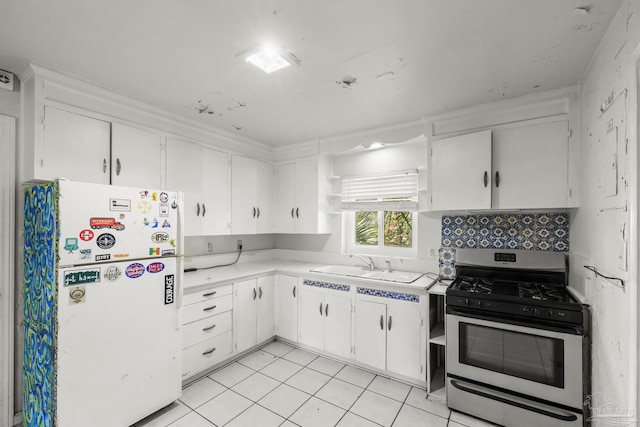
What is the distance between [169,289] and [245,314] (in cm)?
104

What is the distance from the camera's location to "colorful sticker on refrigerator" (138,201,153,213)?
1959 mm

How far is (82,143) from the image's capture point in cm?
207

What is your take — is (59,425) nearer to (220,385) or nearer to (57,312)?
(57,312)

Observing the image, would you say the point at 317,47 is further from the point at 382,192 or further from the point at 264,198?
the point at 264,198

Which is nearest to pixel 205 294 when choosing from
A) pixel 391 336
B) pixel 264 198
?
pixel 264 198

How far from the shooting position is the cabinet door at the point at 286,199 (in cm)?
364

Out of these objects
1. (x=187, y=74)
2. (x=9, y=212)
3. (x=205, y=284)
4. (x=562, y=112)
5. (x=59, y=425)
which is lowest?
(x=59, y=425)

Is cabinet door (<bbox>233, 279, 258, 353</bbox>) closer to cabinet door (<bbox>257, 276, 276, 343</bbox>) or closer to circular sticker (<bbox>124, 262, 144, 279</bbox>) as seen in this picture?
cabinet door (<bbox>257, 276, 276, 343</bbox>)

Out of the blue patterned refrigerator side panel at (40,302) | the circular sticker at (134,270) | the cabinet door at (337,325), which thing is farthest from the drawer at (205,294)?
the cabinet door at (337,325)

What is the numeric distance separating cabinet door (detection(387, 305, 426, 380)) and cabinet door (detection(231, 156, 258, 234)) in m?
1.86

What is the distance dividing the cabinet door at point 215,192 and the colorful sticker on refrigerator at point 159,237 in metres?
0.81

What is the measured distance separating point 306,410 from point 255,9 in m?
2.56

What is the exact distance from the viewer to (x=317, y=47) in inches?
62.7

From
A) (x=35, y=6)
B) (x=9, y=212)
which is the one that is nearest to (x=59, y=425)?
(x=9, y=212)
